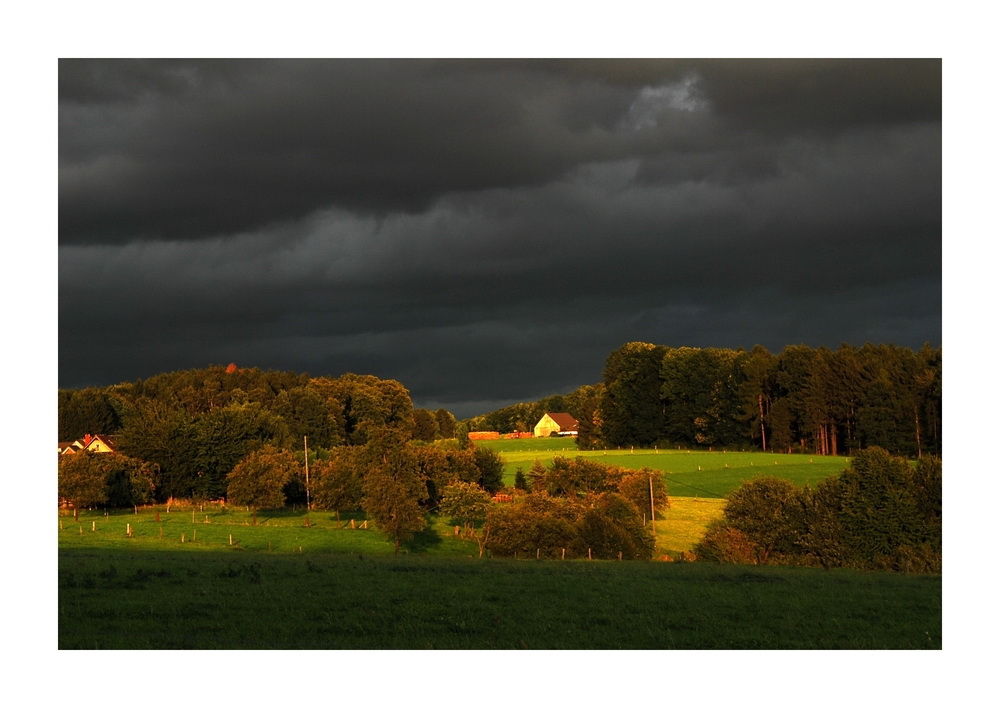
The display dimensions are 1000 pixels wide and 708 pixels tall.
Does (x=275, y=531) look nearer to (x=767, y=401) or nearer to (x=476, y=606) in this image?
(x=476, y=606)

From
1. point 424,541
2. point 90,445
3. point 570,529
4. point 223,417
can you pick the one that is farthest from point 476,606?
point 90,445

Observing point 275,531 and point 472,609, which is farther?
point 275,531

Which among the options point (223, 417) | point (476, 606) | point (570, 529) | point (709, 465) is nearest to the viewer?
point (476, 606)

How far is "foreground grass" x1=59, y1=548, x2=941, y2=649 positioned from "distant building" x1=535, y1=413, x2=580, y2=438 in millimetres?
115517

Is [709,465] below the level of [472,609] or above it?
below

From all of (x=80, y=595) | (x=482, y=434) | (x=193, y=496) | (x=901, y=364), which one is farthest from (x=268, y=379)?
(x=80, y=595)

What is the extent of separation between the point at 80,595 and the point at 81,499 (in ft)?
142

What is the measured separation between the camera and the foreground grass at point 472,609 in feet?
50.2

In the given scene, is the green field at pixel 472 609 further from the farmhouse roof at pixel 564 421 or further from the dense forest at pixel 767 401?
the farmhouse roof at pixel 564 421

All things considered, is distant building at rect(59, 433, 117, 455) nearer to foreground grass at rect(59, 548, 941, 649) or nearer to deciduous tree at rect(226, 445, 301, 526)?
deciduous tree at rect(226, 445, 301, 526)

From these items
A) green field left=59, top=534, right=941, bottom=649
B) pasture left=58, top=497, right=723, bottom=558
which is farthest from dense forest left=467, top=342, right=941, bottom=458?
green field left=59, top=534, right=941, bottom=649

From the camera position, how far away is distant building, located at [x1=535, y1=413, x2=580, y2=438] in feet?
461

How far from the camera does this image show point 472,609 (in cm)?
1783

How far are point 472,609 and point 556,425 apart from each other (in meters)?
127
